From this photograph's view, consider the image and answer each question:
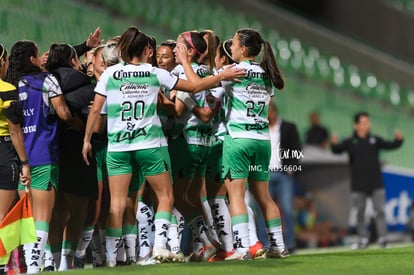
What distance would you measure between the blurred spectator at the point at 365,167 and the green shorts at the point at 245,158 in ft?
21.5

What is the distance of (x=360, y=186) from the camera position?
56.7 feet

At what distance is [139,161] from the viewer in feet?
33.2

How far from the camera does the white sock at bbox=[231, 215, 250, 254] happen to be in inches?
411

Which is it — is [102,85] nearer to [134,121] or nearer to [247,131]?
[134,121]

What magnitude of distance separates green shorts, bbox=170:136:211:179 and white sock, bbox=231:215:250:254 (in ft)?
2.39

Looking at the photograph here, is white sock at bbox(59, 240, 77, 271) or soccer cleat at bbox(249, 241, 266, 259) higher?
white sock at bbox(59, 240, 77, 271)

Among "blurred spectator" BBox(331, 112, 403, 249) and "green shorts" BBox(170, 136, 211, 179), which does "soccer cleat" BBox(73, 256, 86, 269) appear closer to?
"green shorts" BBox(170, 136, 211, 179)

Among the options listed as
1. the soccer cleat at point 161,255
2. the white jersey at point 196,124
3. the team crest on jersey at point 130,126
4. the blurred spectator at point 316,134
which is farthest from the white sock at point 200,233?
the blurred spectator at point 316,134

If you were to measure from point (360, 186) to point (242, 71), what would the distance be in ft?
24.0

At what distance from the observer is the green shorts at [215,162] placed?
36.5ft

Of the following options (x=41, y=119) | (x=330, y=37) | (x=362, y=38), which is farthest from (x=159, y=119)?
(x=362, y=38)

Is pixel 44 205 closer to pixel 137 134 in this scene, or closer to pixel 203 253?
pixel 137 134

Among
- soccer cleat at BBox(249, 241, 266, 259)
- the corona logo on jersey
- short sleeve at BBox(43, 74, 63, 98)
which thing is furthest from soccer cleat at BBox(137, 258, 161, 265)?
the corona logo on jersey

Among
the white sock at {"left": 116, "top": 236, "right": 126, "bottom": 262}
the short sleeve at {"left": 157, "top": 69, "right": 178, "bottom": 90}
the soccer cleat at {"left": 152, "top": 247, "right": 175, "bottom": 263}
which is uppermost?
the short sleeve at {"left": 157, "top": 69, "right": 178, "bottom": 90}
